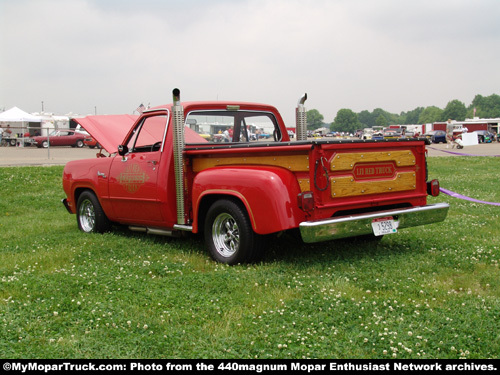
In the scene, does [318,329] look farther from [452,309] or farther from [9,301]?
[9,301]

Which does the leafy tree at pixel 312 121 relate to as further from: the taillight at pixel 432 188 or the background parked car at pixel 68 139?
the background parked car at pixel 68 139

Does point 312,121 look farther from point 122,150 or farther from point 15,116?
point 15,116

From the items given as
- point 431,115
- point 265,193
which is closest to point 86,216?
point 265,193

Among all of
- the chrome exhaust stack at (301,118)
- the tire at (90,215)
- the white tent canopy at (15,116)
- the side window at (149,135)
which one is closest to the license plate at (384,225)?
the chrome exhaust stack at (301,118)

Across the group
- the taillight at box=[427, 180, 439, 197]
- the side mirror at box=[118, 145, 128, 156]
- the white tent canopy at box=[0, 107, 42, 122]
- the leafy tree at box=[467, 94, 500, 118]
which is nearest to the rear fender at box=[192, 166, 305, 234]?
the taillight at box=[427, 180, 439, 197]

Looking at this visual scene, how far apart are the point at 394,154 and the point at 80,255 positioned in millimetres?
3861

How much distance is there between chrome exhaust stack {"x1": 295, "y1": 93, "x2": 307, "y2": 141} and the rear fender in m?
2.31

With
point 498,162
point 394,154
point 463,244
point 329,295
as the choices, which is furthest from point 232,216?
point 498,162

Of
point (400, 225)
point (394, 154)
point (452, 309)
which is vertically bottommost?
point (452, 309)

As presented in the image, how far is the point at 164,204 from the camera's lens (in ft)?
21.7

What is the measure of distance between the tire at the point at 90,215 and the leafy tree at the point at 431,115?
6994 inches

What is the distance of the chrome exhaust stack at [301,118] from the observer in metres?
7.71

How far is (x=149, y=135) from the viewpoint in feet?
23.4

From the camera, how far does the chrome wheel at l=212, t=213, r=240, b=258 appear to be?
19.2 ft
